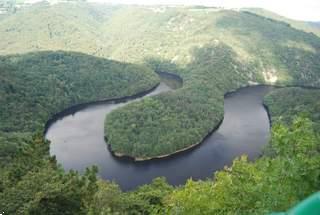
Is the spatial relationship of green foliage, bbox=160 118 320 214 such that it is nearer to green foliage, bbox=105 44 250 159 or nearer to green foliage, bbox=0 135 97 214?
green foliage, bbox=0 135 97 214

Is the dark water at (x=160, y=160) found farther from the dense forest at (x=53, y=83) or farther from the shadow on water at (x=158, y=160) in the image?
the dense forest at (x=53, y=83)

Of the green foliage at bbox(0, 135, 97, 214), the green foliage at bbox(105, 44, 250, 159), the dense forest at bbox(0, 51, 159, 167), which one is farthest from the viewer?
the dense forest at bbox(0, 51, 159, 167)

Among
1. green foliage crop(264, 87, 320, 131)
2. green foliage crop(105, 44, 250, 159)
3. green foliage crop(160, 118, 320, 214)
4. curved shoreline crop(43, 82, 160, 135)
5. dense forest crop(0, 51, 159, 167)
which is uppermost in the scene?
green foliage crop(160, 118, 320, 214)

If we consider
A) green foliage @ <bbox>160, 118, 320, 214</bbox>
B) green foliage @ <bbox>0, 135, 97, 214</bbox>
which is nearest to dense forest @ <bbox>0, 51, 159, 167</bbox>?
green foliage @ <bbox>0, 135, 97, 214</bbox>

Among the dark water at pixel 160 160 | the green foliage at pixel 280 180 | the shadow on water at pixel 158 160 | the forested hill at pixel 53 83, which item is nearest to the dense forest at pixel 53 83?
the forested hill at pixel 53 83

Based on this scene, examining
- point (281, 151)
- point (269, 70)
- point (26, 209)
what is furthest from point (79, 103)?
point (281, 151)

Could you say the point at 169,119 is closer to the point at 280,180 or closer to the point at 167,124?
the point at 167,124
